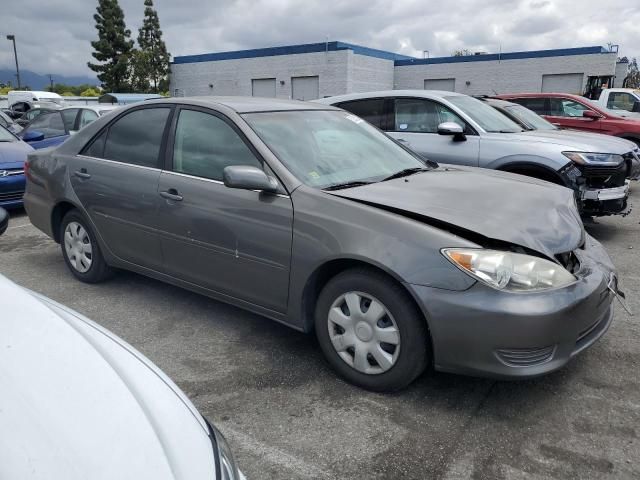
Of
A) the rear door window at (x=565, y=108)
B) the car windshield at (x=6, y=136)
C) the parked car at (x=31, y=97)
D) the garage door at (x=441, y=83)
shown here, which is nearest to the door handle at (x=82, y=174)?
the car windshield at (x=6, y=136)

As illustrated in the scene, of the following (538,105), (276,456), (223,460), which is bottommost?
(276,456)

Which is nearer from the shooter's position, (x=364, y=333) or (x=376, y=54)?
(x=364, y=333)

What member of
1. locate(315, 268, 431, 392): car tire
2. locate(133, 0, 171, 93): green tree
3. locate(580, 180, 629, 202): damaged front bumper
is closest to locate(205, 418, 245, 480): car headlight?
locate(315, 268, 431, 392): car tire

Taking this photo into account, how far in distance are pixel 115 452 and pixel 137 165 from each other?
9.94 ft

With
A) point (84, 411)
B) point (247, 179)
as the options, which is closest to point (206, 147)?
point (247, 179)

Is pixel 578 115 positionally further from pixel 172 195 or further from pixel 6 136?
pixel 6 136

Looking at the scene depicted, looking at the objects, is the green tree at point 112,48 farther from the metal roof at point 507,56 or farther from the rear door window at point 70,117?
the rear door window at point 70,117

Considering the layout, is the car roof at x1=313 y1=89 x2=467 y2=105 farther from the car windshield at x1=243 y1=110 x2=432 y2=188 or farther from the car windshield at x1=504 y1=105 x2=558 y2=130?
the car windshield at x1=243 y1=110 x2=432 y2=188

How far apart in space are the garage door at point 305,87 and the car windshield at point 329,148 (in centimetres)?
2899

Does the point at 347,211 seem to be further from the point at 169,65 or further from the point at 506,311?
the point at 169,65

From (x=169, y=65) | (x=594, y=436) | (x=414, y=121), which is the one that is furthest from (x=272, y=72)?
(x=594, y=436)

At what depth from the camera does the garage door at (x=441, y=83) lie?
33312 millimetres

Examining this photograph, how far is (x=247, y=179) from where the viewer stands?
10.3ft

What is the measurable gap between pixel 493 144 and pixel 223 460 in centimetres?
551
